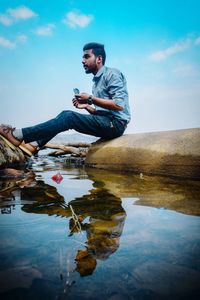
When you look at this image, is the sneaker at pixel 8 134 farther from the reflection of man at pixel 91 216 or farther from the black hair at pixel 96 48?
the black hair at pixel 96 48

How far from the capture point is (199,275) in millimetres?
761

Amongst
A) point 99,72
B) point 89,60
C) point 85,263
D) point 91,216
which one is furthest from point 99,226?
point 89,60

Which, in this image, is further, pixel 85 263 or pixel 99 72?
pixel 99 72

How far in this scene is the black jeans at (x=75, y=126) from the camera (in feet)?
13.3

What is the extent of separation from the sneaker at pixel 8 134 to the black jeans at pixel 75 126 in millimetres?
165

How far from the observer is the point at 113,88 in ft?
14.3

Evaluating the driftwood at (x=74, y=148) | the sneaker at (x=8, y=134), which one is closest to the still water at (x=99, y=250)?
the sneaker at (x=8, y=134)

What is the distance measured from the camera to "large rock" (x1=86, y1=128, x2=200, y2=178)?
Answer: 3461 mm

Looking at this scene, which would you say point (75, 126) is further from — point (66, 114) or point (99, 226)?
point (99, 226)

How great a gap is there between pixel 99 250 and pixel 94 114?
12.5 ft

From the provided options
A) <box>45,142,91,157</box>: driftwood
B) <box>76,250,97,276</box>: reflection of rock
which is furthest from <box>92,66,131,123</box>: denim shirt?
<box>76,250,97,276</box>: reflection of rock

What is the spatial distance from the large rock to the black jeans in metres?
0.30

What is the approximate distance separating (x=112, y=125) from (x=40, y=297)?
160 inches

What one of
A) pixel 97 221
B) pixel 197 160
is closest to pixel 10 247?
pixel 97 221
